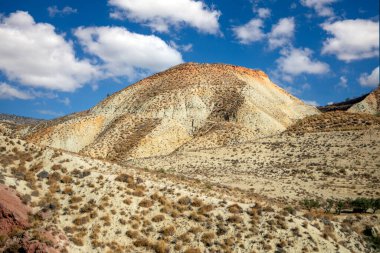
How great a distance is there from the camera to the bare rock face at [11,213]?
17.6 metres

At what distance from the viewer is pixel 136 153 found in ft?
190

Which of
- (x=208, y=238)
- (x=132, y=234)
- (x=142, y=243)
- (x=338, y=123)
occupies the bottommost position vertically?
(x=142, y=243)

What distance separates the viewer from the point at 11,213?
1794 cm

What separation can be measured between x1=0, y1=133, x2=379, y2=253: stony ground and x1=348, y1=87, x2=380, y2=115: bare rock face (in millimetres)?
76999

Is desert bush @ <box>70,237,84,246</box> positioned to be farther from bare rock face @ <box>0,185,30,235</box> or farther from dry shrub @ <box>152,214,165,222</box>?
dry shrub @ <box>152,214,165,222</box>

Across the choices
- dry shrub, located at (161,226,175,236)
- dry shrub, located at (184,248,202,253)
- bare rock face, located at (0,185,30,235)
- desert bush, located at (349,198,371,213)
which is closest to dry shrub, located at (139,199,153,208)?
dry shrub, located at (161,226,175,236)

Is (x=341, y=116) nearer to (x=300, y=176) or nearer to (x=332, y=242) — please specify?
(x=300, y=176)

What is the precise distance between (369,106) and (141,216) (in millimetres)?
91008

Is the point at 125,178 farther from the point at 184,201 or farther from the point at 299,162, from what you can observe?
the point at 299,162

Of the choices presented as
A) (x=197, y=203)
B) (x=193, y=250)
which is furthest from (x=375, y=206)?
(x=193, y=250)

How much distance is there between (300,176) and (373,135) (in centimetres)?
1571

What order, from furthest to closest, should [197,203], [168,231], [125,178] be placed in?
[125,178] < [197,203] < [168,231]

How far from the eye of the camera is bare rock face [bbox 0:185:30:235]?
17.6 m

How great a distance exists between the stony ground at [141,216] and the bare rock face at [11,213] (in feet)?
1.33
